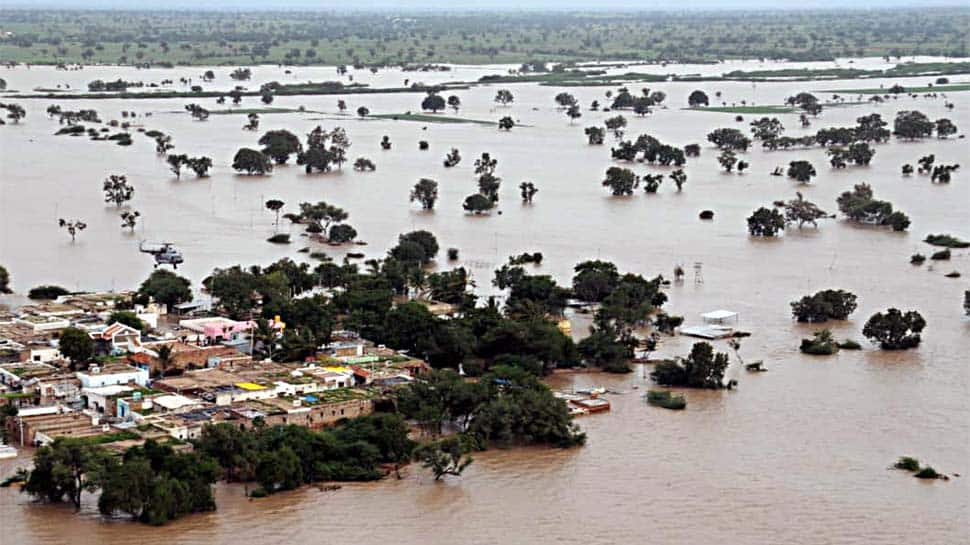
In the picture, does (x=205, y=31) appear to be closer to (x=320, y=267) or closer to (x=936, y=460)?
(x=320, y=267)

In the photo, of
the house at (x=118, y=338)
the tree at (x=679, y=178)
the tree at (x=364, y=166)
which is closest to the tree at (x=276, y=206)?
the tree at (x=364, y=166)

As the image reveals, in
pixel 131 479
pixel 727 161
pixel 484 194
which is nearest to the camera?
pixel 131 479

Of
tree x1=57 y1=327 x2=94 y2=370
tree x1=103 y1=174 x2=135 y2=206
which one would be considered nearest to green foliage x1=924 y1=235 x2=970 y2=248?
tree x1=103 y1=174 x2=135 y2=206

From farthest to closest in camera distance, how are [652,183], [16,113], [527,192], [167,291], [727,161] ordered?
1. [16,113]
2. [727,161]
3. [652,183]
4. [527,192]
5. [167,291]

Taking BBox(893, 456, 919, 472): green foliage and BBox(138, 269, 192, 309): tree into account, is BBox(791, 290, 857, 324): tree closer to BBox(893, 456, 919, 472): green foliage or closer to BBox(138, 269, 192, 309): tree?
BBox(893, 456, 919, 472): green foliage

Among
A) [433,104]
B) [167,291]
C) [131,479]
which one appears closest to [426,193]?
[167,291]

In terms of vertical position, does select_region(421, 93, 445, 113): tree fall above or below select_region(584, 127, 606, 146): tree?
above

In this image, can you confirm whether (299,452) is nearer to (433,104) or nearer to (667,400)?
(667,400)
